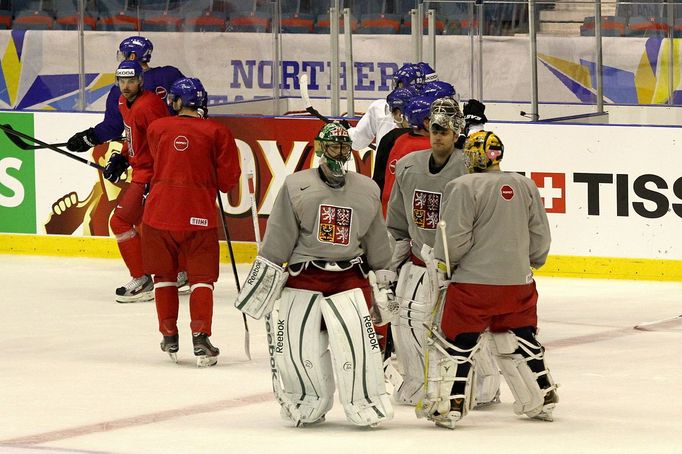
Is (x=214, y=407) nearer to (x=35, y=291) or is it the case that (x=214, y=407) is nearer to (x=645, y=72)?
(x=35, y=291)

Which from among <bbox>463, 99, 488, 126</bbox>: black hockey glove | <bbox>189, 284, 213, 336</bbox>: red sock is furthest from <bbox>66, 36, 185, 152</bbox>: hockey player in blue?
<bbox>189, 284, 213, 336</bbox>: red sock

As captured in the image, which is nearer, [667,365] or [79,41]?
[667,365]

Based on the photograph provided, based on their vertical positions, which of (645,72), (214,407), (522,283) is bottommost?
(214,407)

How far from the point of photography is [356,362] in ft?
→ 21.9

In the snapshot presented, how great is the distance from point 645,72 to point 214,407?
7365 mm

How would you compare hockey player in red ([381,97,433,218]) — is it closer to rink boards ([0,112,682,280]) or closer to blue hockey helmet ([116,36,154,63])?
blue hockey helmet ([116,36,154,63])

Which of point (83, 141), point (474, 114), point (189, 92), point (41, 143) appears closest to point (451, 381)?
point (189, 92)

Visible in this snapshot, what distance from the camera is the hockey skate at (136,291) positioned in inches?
428

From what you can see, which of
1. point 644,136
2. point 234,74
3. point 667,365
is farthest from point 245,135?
point 667,365

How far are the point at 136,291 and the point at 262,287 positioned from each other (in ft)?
14.1

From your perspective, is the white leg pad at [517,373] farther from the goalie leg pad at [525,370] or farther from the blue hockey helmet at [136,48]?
the blue hockey helmet at [136,48]

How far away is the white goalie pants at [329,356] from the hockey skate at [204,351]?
5.65 feet

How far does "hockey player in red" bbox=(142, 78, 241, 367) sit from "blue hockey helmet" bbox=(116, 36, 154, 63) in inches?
68.7

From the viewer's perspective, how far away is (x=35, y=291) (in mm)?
11289
